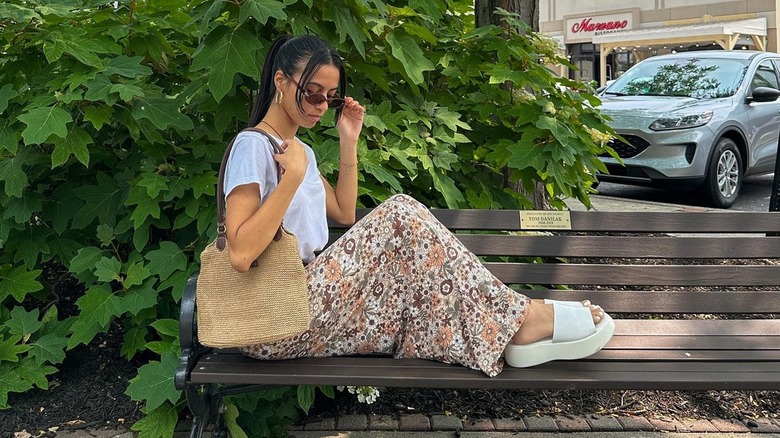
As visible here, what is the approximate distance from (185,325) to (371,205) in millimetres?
1270

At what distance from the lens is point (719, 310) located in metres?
3.19

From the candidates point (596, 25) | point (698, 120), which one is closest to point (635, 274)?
point (698, 120)

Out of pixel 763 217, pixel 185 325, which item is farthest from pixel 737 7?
pixel 185 325

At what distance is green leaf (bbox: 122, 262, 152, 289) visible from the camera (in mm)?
3182

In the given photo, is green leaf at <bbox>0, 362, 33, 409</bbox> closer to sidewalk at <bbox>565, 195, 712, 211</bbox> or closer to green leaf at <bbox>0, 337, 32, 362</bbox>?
green leaf at <bbox>0, 337, 32, 362</bbox>

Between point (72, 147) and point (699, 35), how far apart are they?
82.5ft

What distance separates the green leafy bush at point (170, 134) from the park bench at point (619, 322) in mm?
353

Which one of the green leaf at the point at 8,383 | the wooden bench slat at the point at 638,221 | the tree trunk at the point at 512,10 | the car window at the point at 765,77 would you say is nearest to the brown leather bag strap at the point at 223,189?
the wooden bench slat at the point at 638,221

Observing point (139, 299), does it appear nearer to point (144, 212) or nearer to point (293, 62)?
point (144, 212)

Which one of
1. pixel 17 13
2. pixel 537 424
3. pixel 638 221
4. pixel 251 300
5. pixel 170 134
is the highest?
pixel 17 13

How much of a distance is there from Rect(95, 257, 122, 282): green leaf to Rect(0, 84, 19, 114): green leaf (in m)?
0.75

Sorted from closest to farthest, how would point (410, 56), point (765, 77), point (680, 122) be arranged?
point (410, 56) → point (680, 122) → point (765, 77)

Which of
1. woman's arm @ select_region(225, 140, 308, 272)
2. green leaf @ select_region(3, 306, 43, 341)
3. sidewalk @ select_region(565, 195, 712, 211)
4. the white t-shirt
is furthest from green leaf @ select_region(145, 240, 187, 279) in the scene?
sidewalk @ select_region(565, 195, 712, 211)

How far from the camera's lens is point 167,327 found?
3.11 m
